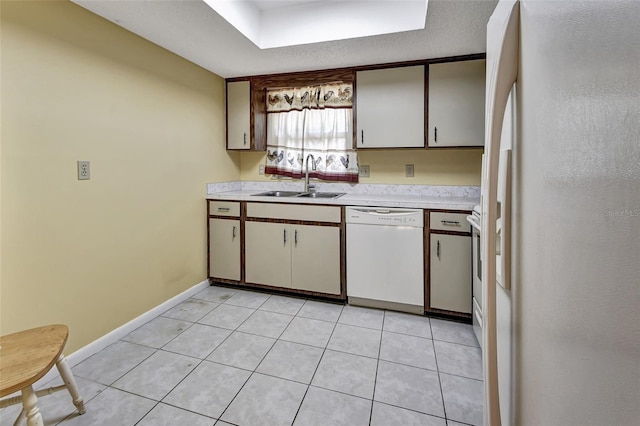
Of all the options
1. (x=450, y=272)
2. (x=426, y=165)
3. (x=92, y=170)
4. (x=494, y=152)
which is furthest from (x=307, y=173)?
(x=494, y=152)

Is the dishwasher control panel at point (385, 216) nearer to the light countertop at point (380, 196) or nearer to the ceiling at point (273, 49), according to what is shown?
the light countertop at point (380, 196)

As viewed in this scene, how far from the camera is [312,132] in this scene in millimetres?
3289

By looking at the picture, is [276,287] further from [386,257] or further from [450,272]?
[450,272]

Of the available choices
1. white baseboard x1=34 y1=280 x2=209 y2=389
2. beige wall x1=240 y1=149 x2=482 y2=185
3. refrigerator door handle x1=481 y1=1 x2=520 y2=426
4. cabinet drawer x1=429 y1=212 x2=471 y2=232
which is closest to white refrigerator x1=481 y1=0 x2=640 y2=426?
refrigerator door handle x1=481 y1=1 x2=520 y2=426

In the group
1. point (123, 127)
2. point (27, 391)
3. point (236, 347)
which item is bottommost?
point (236, 347)

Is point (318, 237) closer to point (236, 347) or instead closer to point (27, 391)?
point (236, 347)

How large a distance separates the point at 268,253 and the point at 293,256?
0.26 meters

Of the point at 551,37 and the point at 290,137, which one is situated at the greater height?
the point at 290,137

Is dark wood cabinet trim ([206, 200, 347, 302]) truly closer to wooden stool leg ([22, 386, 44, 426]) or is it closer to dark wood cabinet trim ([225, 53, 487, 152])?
dark wood cabinet trim ([225, 53, 487, 152])

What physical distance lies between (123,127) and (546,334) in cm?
253

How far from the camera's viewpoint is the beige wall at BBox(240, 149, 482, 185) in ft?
9.30

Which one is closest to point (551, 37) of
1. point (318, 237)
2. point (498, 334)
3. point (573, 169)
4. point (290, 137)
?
point (573, 169)

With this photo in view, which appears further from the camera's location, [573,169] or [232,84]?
[232,84]

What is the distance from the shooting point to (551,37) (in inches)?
16.9
